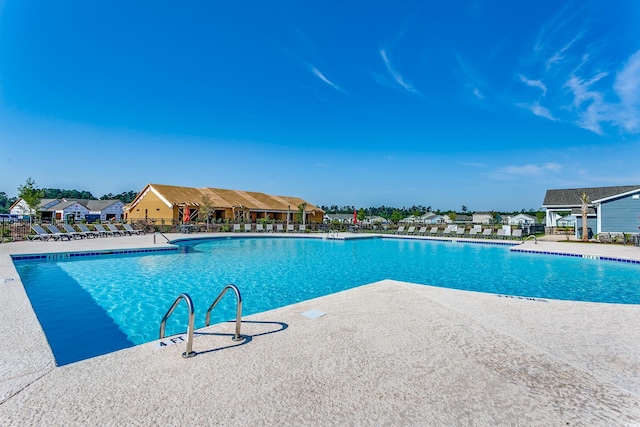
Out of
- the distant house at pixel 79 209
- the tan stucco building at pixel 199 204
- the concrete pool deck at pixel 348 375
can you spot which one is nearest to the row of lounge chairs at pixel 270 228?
the tan stucco building at pixel 199 204

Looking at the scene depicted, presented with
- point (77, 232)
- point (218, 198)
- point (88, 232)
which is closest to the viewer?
point (77, 232)

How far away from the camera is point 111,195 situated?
6688 cm

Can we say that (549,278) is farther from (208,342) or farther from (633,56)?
(633,56)

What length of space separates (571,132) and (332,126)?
17.2 metres

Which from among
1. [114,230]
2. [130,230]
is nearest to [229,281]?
[114,230]

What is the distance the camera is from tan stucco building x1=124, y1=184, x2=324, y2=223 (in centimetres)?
2750

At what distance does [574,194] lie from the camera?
26562 millimetres

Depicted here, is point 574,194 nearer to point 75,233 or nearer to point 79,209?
point 75,233

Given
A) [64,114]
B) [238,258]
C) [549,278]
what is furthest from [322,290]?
[64,114]

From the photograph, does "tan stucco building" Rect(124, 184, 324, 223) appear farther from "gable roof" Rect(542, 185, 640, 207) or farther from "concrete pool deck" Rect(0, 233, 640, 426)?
"concrete pool deck" Rect(0, 233, 640, 426)

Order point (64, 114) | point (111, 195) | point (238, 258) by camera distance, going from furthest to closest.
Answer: point (111, 195) → point (64, 114) → point (238, 258)

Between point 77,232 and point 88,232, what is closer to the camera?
point 77,232

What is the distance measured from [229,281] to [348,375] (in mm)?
6120

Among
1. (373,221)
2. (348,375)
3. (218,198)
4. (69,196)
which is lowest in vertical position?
(348,375)
